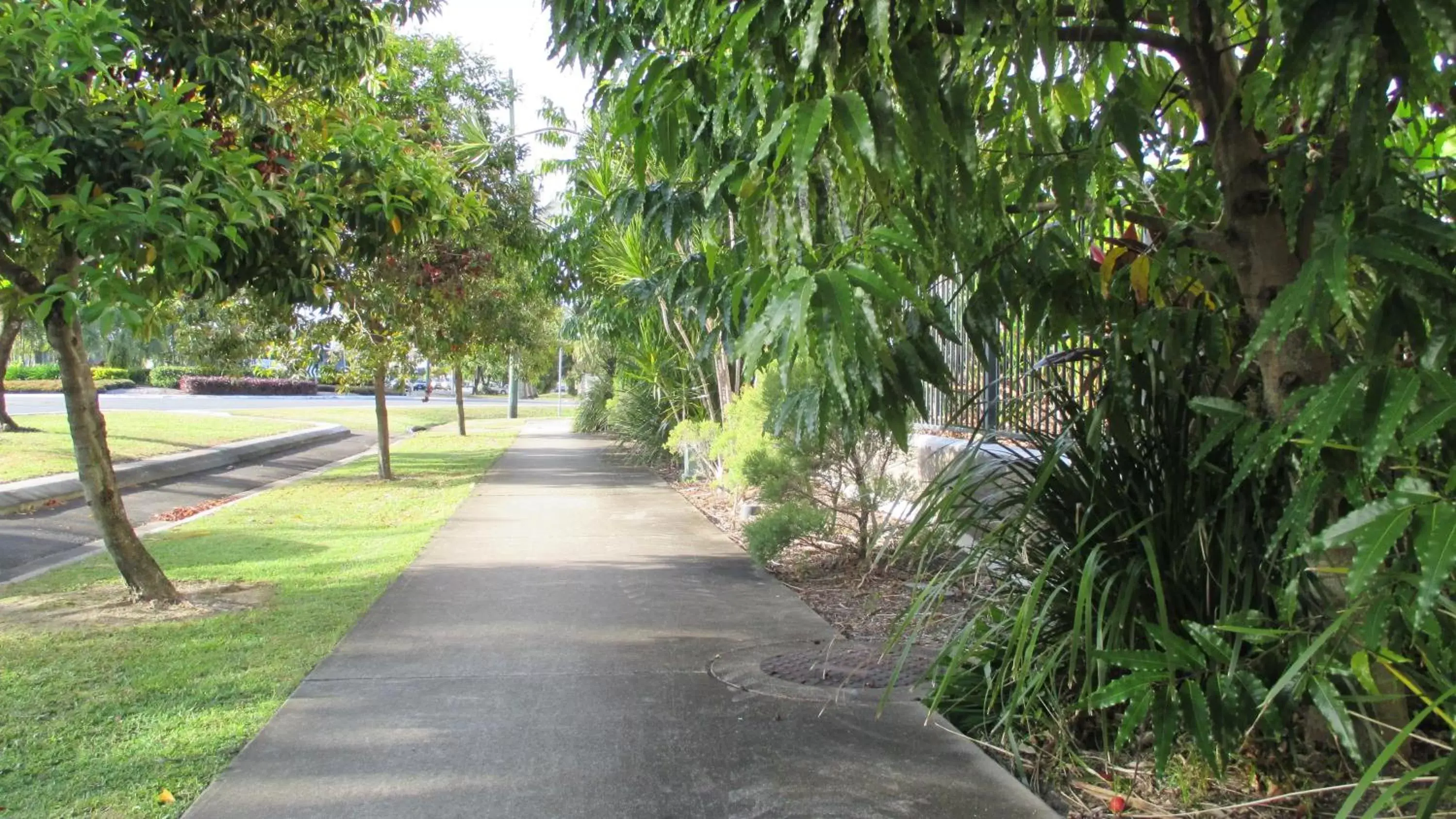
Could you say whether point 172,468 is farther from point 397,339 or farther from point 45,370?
point 45,370

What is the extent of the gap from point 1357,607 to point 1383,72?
1.35 meters

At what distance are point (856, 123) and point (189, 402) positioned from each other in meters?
50.1

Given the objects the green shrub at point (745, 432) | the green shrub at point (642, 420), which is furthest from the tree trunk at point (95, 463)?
the green shrub at point (642, 420)

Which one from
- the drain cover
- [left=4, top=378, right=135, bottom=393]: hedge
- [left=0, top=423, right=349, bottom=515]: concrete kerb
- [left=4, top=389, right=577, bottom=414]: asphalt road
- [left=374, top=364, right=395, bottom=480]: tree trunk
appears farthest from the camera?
[left=4, top=378, right=135, bottom=393]: hedge

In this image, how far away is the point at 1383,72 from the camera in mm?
2592

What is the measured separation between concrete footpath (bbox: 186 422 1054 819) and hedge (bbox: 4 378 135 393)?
144 feet

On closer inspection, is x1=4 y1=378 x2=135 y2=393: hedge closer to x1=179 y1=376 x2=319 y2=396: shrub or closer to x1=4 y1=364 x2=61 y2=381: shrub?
x1=4 y1=364 x2=61 y2=381: shrub

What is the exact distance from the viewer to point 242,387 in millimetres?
58594

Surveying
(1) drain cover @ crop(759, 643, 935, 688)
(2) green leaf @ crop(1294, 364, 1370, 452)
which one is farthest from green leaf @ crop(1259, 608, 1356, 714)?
(1) drain cover @ crop(759, 643, 935, 688)

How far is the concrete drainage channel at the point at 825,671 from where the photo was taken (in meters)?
5.45

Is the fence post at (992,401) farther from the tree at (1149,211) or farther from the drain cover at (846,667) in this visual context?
the drain cover at (846,667)

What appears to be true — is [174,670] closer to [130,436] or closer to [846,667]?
[846,667]

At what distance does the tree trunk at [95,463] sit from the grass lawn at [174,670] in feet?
1.96

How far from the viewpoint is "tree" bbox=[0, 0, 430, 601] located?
5.45 m
